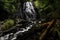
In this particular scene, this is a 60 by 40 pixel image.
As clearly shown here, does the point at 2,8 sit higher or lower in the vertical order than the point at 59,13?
higher

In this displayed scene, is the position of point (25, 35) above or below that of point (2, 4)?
below

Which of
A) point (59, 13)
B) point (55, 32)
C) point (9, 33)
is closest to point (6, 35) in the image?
point (9, 33)

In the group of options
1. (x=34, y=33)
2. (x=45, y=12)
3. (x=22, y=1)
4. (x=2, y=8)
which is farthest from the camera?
(x=22, y=1)

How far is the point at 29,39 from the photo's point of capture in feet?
30.6

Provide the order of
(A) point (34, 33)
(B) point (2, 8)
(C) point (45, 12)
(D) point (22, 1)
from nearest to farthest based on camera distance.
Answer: (A) point (34, 33) < (B) point (2, 8) < (C) point (45, 12) < (D) point (22, 1)

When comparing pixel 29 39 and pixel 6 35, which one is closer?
pixel 29 39

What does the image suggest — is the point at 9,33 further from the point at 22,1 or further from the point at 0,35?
the point at 22,1

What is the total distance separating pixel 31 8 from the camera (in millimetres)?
19047

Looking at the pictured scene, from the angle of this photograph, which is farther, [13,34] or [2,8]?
[2,8]

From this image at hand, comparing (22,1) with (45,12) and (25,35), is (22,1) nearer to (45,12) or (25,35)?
(45,12)

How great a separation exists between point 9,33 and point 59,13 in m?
7.93

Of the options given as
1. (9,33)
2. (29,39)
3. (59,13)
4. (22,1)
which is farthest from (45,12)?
(29,39)

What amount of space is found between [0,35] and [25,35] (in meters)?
2.12

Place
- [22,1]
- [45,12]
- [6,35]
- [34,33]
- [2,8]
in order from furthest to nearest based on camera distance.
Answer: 1. [22,1]
2. [45,12]
3. [2,8]
4. [6,35]
5. [34,33]
